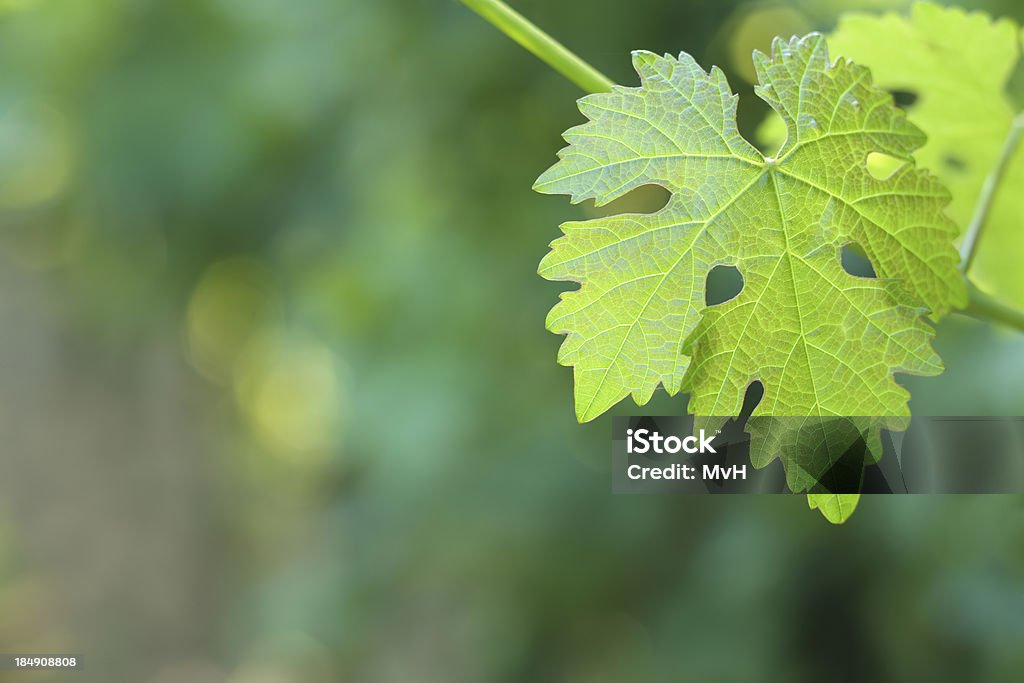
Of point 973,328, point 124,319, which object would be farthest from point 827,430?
point 124,319

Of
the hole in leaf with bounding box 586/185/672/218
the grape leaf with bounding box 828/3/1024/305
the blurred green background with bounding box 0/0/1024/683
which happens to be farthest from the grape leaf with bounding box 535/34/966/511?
the hole in leaf with bounding box 586/185/672/218

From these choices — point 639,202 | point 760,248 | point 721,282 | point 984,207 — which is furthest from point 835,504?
point 639,202

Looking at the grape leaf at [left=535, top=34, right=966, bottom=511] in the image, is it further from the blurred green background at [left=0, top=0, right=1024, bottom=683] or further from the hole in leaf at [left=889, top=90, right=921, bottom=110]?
the hole in leaf at [left=889, top=90, right=921, bottom=110]

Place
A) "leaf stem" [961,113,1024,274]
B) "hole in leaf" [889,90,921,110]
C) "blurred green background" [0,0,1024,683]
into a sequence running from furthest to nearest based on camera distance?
1. "blurred green background" [0,0,1024,683]
2. "hole in leaf" [889,90,921,110]
3. "leaf stem" [961,113,1024,274]

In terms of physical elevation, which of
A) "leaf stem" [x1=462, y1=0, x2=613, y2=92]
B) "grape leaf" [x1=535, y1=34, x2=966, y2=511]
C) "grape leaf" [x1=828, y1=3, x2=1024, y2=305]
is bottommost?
"grape leaf" [x1=535, y1=34, x2=966, y2=511]

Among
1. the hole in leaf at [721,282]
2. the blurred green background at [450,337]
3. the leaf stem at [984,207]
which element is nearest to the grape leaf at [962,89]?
the leaf stem at [984,207]

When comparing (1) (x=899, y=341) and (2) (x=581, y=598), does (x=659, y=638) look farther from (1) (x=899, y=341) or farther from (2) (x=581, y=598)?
(1) (x=899, y=341)

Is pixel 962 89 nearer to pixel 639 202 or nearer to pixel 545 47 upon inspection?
pixel 545 47
